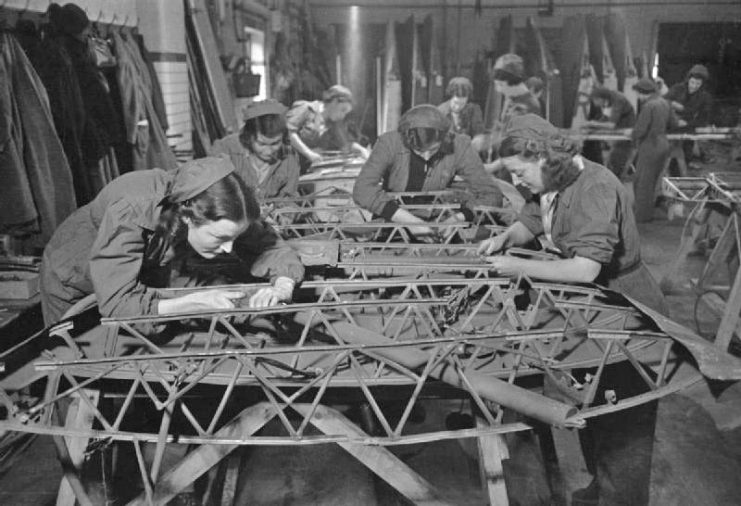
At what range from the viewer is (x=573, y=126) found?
12625 mm

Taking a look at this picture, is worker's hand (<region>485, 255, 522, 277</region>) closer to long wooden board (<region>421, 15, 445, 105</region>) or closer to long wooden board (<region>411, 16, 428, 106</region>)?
long wooden board (<region>411, 16, 428, 106</region>)

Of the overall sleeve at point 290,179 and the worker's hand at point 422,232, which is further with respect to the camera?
the overall sleeve at point 290,179

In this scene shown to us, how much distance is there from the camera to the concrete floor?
3.95 meters

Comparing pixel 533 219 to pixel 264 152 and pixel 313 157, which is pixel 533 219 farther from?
pixel 313 157

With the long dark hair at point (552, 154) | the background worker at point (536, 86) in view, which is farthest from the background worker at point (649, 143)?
the long dark hair at point (552, 154)

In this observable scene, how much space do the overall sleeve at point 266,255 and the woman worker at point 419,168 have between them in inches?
62.5

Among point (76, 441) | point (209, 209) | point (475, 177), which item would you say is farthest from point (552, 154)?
point (76, 441)

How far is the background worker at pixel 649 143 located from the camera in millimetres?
9852

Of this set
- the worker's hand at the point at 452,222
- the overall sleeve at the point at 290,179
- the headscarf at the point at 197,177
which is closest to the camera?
the headscarf at the point at 197,177

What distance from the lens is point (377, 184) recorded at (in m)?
5.23

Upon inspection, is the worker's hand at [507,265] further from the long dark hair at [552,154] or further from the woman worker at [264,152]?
the woman worker at [264,152]

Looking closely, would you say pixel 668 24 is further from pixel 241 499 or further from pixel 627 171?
pixel 241 499

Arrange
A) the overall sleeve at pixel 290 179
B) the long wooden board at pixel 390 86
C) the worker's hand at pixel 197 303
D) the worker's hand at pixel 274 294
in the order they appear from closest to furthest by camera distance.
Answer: the worker's hand at pixel 197 303
the worker's hand at pixel 274 294
the overall sleeve at pixel 290 179
the long wooden board at pixel 390 86

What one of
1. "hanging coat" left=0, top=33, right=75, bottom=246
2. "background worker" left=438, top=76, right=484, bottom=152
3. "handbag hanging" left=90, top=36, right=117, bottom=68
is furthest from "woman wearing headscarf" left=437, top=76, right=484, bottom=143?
"hanging coat" left=0, top=33, right=75, bottom=246
